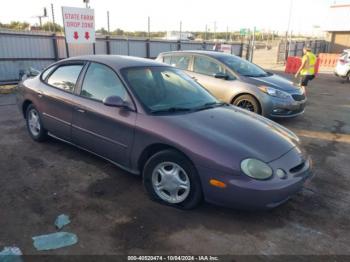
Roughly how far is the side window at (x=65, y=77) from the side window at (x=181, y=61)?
3.79m

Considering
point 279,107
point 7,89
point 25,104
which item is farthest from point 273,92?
point 7,89

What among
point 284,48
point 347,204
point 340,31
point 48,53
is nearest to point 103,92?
point 347,204

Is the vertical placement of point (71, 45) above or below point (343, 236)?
above

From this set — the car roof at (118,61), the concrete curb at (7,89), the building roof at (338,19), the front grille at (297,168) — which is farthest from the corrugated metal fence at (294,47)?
the front grille at (297,168)

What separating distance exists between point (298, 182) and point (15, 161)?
382 cm

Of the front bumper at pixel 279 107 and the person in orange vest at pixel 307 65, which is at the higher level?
the person in orange vest at pixel 307 65

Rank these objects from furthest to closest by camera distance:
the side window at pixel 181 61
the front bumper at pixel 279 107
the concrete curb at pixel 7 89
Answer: the concrete curb at pixel 7 89, the side window at pixel 181 61, the front bumper at pixel 279 107

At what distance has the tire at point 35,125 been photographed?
506cm

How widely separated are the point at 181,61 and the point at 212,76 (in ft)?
3.55

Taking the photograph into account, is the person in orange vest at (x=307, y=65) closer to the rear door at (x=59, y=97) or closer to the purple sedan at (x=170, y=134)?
the purple sedan at (x=170, y=134)

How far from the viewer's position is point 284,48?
83.4ft

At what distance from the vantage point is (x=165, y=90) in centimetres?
402

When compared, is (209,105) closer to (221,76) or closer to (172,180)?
(172,180)

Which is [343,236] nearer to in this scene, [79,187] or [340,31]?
[79,187]
